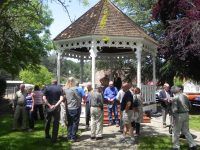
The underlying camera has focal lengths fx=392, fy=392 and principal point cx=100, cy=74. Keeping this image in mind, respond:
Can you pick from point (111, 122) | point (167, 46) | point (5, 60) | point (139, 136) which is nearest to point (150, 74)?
point (167, 46)

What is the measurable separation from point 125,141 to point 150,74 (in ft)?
85.7

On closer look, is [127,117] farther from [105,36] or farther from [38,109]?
[38,109]

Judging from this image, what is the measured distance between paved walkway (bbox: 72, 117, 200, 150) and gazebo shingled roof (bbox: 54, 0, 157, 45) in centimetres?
455

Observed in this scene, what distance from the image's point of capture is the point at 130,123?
12.8 meters

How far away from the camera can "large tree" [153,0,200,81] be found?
74.2ft

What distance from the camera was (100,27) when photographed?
62.6ft

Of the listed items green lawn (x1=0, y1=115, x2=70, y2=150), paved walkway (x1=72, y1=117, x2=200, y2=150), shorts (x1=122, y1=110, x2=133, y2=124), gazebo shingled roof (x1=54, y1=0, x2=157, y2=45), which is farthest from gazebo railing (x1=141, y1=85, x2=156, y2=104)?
shorts (x1=122, y1=110, x2=133, y2=124)

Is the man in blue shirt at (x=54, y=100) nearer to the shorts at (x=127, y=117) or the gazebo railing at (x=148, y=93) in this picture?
the shorts at (x=127, y=117)

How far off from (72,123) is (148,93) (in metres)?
8.77

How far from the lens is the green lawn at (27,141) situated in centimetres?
1218

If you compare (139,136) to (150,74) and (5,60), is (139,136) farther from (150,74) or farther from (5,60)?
(150,74)

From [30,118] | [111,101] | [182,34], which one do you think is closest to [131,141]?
[111,101]

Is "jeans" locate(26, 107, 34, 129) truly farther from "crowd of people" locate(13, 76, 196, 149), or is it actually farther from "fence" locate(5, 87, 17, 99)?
"fence" locate(5, 87, 17, 99)

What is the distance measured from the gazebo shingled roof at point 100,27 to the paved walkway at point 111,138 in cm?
455
